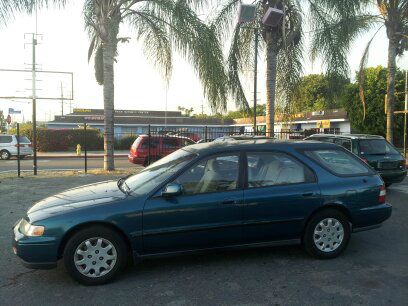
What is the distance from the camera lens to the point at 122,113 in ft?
221

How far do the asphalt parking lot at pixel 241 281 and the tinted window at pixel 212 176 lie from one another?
94 cm

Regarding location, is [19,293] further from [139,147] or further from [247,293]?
[139,147]

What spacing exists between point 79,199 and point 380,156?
8415 mm

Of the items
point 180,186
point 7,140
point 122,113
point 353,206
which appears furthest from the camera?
point 122,113

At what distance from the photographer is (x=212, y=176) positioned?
4.66 m

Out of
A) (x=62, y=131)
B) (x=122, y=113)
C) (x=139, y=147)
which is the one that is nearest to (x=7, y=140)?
(x=62, y=131)

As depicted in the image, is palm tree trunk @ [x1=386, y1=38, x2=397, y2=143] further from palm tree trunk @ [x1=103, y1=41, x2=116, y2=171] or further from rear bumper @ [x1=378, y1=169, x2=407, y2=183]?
palm tree trunk @ [x1=103, y1=41, x2=116, y2=171]

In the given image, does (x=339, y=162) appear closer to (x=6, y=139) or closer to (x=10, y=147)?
(x=10, y=147)

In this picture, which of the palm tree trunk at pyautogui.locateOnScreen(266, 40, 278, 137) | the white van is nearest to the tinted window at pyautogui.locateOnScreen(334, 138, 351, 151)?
the palm tree trunk at pyautogui.locateOnScreen(266, 40, 278, 137)

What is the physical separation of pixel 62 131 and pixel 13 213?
2655cm

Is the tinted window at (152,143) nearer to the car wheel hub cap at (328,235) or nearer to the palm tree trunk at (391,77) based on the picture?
the palm tree trunk at (391,77)

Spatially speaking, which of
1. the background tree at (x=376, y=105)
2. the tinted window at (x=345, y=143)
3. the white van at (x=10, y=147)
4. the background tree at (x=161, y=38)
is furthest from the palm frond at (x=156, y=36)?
the background tree at (x=376, y=105)

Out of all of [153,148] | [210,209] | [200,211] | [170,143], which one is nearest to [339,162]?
[210,209]

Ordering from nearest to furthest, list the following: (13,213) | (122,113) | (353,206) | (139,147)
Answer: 1. (353,206)
2. (13,213)
3. (139,147)
4. (122,113)
